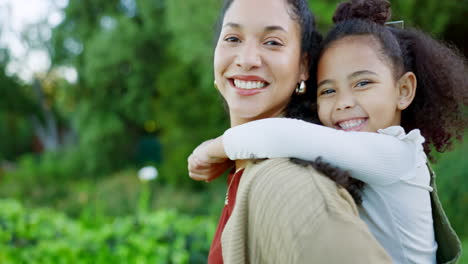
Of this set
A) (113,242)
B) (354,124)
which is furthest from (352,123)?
(113,242)

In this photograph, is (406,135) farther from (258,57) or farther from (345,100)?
(258,57)

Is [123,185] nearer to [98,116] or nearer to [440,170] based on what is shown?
[98,116]

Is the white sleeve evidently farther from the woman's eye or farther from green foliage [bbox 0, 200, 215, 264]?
green foliage [bbox 0, 200, 215, 264]

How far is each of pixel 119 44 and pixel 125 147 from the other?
376 cm

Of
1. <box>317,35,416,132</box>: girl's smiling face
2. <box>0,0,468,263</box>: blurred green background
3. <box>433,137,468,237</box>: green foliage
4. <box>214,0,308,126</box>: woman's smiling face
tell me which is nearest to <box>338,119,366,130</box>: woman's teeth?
<box>317,35,416,132</box>: girl's smiling face

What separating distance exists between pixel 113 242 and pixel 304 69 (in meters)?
2.62

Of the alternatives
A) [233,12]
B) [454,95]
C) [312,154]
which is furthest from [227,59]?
[454,95]

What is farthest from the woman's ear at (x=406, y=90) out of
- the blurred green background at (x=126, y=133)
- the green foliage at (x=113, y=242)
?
the green foliage at (x=113, y=242)

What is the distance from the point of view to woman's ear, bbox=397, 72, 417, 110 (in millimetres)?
1524

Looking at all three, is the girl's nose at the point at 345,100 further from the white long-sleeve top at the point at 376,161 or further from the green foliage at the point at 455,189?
the green foliage at the point at 455,189

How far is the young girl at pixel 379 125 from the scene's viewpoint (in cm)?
122

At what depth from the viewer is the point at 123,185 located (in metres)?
12.0

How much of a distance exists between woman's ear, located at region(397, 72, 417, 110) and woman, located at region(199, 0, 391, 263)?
1.01 ft

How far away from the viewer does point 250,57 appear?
57.4 inches
